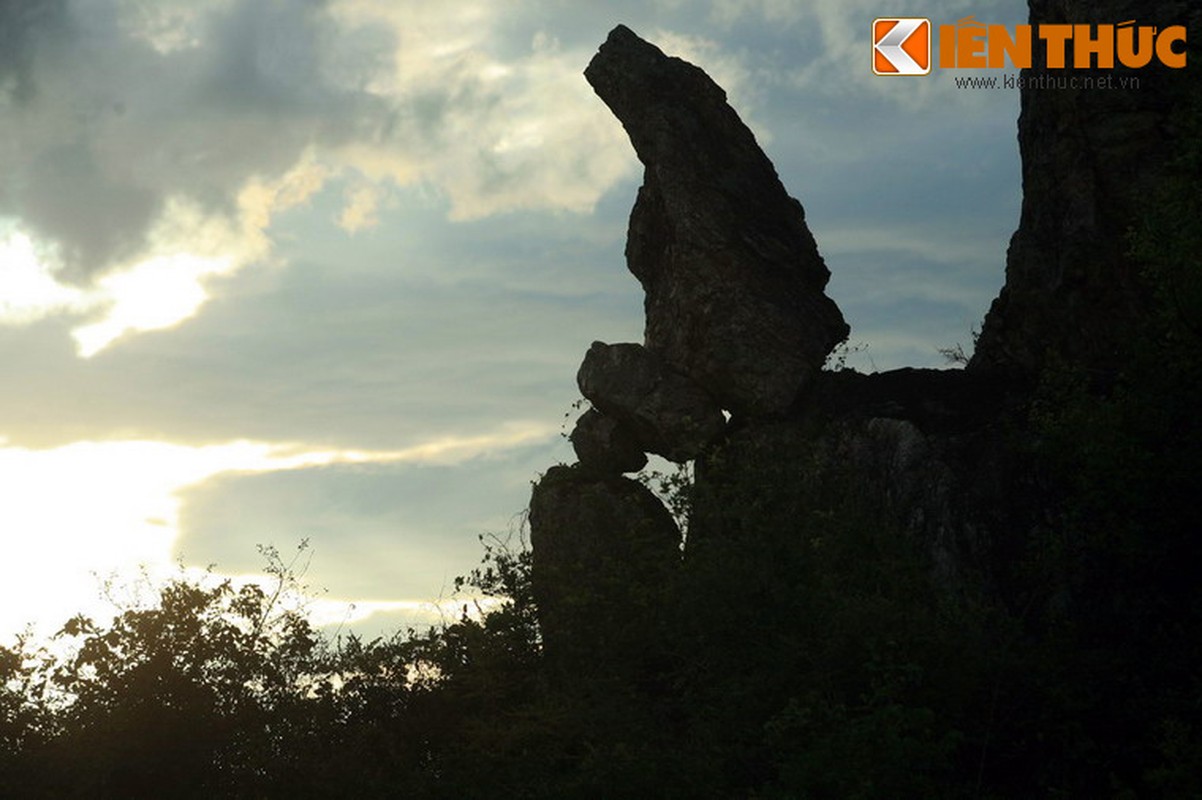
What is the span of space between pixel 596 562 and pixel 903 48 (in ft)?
46.4

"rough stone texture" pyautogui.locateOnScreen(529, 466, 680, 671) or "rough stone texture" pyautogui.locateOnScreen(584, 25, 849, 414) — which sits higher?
"rough stone texture" pyautogui.locateOnScreen(584, 25, 849, 414)

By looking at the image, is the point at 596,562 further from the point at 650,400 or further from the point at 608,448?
the point at 650,400

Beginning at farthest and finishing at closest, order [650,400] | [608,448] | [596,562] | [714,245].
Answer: [608,448] < [714,245] < [650,400] < [596,562]

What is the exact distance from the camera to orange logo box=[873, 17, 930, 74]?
102ft

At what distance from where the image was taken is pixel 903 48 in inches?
1228

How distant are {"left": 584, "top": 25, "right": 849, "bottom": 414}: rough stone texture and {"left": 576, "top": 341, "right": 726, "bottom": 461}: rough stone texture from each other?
0.59 meters

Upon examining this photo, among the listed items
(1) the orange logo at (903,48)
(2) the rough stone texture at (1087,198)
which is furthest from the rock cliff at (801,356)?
(1) the orange logo at (903,48)

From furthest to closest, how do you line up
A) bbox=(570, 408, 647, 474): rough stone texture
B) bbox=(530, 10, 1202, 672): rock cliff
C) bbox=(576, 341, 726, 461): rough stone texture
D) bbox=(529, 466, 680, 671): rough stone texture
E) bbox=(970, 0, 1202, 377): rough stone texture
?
bbox=(570, 408, 647, 474): rough stone texture, bbox=(576, 341, 726, 461): rough stone texture, bbox=(529, 466, 680, 671): rough stone texture, bbox=(970, 0, 1202, 377): rough stone texture, bbox=(530, 10, 1202, 672): rock cliff

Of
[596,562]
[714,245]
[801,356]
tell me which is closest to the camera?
[596,562]

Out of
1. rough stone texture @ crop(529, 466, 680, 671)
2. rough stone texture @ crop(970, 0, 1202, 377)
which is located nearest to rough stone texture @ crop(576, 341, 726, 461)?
rough stone texture @ crop(529, 466, 680, 671)

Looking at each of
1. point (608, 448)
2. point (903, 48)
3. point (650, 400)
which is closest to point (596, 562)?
point (608, 448)

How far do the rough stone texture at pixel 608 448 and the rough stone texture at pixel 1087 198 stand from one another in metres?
10.1

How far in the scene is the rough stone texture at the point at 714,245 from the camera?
118 feet

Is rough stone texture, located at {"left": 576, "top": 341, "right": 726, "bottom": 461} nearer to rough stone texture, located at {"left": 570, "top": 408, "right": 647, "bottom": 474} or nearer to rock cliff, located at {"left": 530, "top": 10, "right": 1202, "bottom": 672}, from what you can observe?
rock cliff, located at {"left": 530, "top": 10, "right": 1202, "bottom": 672}
